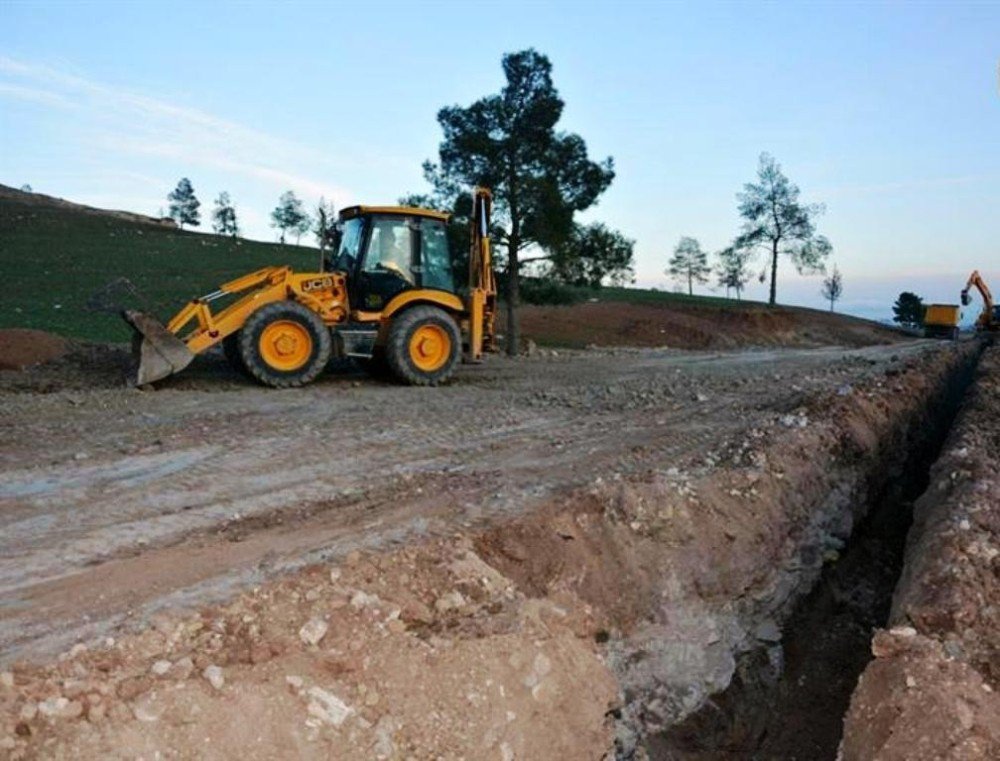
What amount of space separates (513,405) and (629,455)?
9.71 feet

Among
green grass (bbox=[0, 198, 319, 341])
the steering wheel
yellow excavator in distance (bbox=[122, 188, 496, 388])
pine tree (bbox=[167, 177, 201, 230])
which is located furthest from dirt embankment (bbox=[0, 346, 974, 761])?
pine tree (bbox=[167, 177, 201, 230])

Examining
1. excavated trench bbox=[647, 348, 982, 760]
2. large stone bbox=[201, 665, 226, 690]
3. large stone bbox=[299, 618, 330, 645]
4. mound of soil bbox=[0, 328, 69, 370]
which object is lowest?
excavated trench bbox=[647, 348, 982, 760]

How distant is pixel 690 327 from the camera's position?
34.3 m

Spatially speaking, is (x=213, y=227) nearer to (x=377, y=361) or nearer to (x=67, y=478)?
(x=377, y=361)

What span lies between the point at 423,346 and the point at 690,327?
23.2m

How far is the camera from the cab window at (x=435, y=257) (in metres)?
12.9

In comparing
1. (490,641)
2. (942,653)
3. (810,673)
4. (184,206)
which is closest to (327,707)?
(490,641)

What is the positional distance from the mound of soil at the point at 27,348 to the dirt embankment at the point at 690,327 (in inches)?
631

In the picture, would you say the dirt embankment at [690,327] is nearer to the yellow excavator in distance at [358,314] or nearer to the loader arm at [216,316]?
the yellow excavator in distance at [358,314]

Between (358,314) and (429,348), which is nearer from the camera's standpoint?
(358,314)

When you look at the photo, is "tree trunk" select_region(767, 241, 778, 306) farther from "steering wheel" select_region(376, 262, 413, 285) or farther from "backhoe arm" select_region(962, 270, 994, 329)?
"steering wheel" select_region(376, 262, 413, 285)

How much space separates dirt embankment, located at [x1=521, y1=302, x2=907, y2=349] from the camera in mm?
31141

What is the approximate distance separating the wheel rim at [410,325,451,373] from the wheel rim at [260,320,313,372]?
155cm

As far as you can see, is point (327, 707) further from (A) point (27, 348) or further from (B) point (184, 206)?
(B) point (184, 206)
